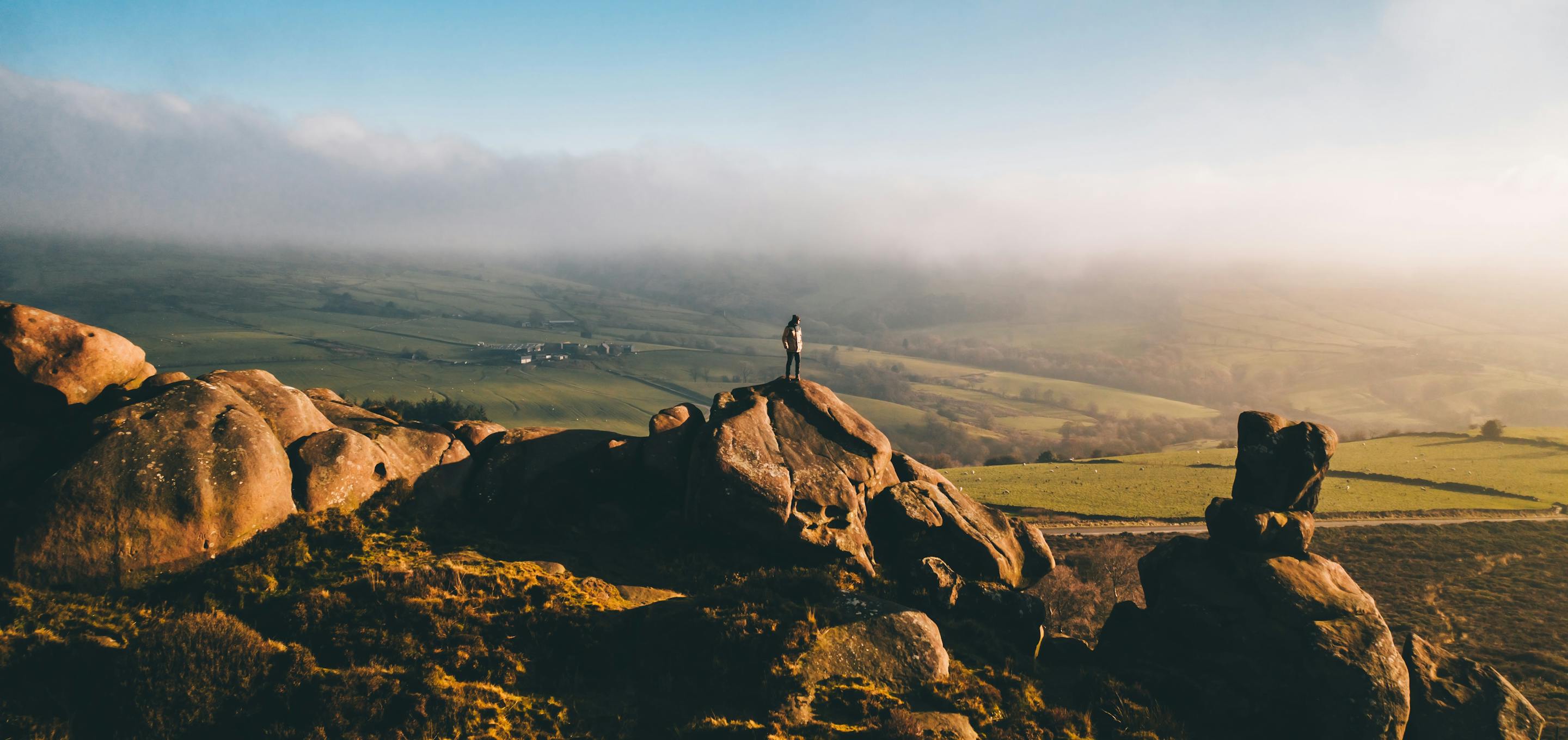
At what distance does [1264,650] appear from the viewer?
23.2 m

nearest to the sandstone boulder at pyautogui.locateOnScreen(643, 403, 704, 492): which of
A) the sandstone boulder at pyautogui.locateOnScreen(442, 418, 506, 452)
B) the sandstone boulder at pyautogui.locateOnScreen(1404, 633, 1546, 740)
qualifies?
the sandstone boulder at pyautogui.locateOnScreen(442, 418, 506, 452)

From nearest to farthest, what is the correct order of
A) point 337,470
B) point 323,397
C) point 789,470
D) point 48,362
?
point 48,362, point 337,470, point 789,470, point 323,397

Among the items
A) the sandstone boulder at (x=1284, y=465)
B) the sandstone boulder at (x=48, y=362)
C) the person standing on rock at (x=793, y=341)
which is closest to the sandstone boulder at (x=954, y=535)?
the person standing on rock at (x=793, y=341)

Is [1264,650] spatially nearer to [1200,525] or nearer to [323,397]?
[323,397]

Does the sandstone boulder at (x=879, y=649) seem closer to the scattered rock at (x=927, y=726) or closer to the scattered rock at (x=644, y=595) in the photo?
the scattered rock at (x=927, y=726)

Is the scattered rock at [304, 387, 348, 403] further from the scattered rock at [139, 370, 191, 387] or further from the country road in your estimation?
the country road

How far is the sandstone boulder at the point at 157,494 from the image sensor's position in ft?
68.2

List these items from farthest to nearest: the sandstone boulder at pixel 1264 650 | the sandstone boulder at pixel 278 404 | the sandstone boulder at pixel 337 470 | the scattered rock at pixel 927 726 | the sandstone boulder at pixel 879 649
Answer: the sandstone boulder at pixel 278 404 < the sandstone boulder at pixel 337 470 < the sandstone boulder at pixel 1264 650 < the sandstone boulder at pixel 879 649 < the scattered rock at pixel 927 726

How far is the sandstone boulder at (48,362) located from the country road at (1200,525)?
229 feet

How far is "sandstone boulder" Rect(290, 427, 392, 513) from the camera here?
25.8 meters

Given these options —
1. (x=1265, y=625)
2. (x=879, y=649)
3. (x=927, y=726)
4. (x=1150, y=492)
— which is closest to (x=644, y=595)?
(x=879, y=649)

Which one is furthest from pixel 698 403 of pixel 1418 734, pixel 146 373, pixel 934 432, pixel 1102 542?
pixel 1418 734

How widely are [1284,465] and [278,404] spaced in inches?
1549

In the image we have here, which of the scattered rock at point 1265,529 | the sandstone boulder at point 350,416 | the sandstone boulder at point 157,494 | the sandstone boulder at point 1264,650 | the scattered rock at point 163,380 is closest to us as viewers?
the sandstone boulder at point 157,494
